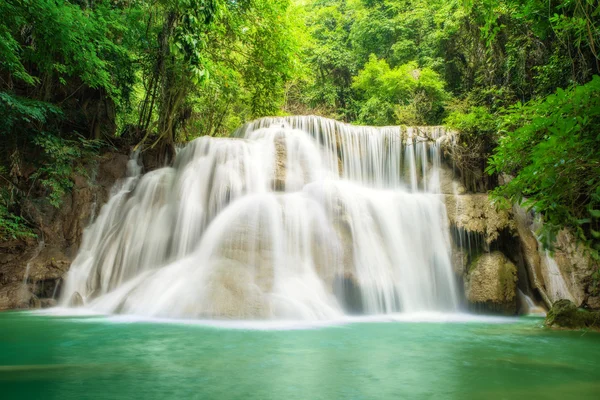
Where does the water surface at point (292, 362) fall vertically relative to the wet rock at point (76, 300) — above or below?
below

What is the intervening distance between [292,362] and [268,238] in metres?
4.54

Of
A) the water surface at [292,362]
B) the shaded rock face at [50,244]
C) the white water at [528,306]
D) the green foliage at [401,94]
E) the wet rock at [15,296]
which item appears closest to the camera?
the water surface at [292,362]

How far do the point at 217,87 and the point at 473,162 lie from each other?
8.14 m

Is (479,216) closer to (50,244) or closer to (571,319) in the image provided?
(571,319)

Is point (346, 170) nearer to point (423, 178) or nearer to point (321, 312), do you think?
point (423, 178)

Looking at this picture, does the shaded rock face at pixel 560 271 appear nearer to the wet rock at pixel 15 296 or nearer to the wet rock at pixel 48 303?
the wet rock at pixel 48 303

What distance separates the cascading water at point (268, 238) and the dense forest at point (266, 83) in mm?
1953

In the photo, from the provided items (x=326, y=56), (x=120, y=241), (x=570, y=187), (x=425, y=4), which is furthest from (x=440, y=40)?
(x=570, y=187)

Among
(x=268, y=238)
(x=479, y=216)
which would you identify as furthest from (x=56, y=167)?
(x=479, y=216)

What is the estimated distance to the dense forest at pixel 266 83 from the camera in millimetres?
3941

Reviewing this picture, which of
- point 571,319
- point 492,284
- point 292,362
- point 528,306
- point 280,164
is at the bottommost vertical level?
point 292,362

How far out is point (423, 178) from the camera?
42.8 ft

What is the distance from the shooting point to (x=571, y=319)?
651 cm

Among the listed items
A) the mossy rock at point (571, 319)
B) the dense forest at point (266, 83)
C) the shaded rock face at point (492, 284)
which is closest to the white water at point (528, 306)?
the shaded rock face at point (492, 284)
